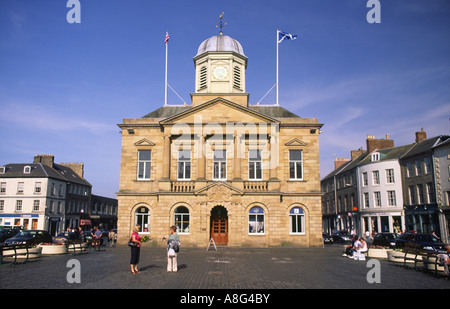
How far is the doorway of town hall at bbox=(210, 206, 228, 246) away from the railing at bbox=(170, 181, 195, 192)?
2959mm

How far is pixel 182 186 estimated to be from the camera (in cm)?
3139

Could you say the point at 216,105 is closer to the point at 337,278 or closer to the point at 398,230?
the point at 337,278

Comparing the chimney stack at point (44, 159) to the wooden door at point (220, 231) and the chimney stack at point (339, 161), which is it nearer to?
the wooden door at point (220, 231)

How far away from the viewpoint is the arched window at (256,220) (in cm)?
3095

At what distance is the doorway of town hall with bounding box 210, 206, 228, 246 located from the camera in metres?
31.5

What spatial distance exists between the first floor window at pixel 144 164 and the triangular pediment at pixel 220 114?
3.67 m

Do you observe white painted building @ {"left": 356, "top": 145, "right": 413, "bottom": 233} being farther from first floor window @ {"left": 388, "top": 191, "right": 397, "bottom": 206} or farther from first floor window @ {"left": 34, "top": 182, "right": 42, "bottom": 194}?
first floor window @ {"left": 34, "top": 182, "right": 42, "bottom": 194}

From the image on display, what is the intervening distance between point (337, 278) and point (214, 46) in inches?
1170

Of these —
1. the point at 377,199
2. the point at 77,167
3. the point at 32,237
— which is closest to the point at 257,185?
the point at 32,237

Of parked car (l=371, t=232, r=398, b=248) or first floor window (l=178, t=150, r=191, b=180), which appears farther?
first floor window (l=178, t=150, r=191, b=180)

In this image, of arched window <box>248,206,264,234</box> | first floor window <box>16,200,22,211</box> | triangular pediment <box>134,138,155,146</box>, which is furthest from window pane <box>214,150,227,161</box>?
first floor window <box>16,200,22,211</box>

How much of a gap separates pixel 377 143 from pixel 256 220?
29779 mm
